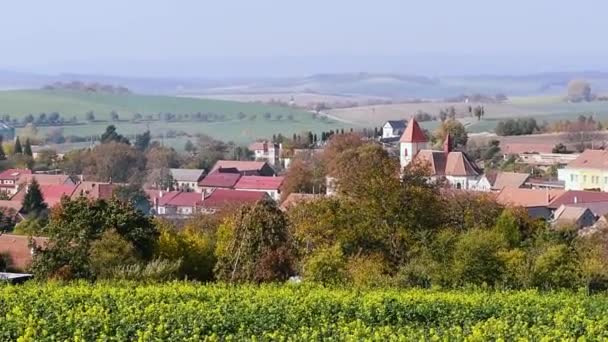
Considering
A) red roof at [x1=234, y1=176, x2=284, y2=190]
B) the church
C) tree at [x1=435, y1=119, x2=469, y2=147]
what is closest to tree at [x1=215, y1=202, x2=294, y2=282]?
the church

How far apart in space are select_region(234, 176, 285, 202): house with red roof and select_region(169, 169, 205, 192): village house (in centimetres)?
578

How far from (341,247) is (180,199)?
4163cm

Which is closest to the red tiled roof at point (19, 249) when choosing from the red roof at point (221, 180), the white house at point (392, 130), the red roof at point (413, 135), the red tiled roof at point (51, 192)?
the red tiled roof at point (51, 192)

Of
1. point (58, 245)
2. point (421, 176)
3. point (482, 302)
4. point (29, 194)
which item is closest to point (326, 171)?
point (29, 194)

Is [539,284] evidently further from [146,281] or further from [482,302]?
[146,281]

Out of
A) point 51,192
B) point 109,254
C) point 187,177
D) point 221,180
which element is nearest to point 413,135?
point 221,180

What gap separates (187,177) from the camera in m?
93.0

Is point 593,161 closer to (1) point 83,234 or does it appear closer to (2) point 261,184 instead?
(2) point 261,184

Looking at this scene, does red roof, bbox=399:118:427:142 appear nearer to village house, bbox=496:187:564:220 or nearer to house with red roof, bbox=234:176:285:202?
house with red roof, bbox=234:176:285:202

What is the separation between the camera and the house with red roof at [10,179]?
81.9m

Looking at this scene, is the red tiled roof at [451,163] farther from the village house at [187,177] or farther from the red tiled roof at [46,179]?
the red tiled roof at [46,179]

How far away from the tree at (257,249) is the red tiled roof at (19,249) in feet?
21.7

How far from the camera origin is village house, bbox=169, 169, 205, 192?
90938mm

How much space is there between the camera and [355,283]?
29016 mm
